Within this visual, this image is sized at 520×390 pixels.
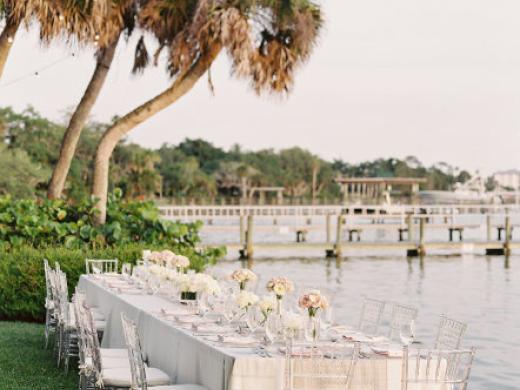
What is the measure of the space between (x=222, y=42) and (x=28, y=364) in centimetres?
824

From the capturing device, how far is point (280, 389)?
6359 millimetres

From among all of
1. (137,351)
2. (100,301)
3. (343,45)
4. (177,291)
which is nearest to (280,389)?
(137,351)

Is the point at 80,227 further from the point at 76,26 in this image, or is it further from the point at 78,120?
the point at 76,26

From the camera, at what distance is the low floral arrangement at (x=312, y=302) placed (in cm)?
697

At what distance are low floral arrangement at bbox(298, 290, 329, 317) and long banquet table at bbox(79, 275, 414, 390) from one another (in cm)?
54

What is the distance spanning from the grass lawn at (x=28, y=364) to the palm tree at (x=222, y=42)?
426 centimetres

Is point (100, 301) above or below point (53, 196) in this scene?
below

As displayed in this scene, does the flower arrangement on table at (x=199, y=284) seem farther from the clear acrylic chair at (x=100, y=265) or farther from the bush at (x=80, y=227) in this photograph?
the bush at (x=80, y=227)

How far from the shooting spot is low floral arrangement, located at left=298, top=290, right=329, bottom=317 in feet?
22.9

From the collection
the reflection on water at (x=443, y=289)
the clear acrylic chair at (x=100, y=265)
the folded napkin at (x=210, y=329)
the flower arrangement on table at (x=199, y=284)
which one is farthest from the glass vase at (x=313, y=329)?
the clear acrylic chair at (x=100, y=265)

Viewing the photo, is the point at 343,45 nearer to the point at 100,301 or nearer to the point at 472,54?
the point at 472,54

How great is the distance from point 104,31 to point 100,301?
6.67 metres

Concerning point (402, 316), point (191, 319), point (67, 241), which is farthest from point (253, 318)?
point (67, 241)

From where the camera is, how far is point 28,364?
1059 cm
